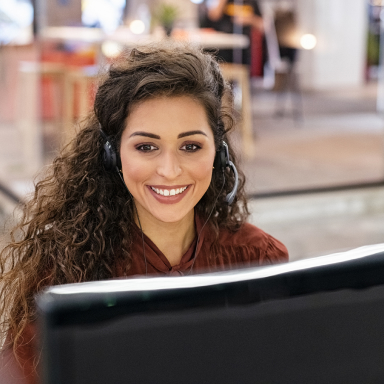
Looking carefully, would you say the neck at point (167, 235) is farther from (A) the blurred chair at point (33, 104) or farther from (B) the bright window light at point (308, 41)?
(B) the bright window light at point (308, 41)

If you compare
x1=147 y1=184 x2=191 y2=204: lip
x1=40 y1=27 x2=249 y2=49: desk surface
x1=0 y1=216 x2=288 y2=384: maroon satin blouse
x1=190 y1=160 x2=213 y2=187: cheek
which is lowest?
x1=0 y1=216 x2=288 y2=384: maroon satin blouse

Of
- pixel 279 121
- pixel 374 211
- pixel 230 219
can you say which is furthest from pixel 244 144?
pixel 230 219

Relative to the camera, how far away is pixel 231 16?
451 centimetres

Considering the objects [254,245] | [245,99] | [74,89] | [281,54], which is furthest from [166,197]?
[245,99]

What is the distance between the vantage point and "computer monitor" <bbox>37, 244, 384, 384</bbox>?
1.46 feet

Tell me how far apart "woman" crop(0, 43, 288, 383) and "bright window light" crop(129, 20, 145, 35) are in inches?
124

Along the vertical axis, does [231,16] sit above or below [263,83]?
above

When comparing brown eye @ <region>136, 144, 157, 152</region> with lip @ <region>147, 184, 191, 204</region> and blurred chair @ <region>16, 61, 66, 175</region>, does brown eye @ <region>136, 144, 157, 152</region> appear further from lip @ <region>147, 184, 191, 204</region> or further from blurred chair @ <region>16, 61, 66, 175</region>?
blurred chair @ <region>16, 61, 66, 175</region>

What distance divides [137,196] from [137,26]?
135 inches

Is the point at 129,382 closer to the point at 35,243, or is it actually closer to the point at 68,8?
the point at 35,243

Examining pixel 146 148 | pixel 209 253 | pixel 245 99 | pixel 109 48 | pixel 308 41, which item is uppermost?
pixel 308 41

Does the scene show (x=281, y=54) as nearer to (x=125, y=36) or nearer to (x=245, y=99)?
(x=245, y=99)

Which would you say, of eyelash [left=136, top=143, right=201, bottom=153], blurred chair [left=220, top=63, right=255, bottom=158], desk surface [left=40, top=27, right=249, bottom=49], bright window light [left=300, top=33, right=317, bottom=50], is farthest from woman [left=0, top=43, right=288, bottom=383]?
bright window light [left=300, top=33, right=317, bottom=50]

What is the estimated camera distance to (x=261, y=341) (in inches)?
19.3
